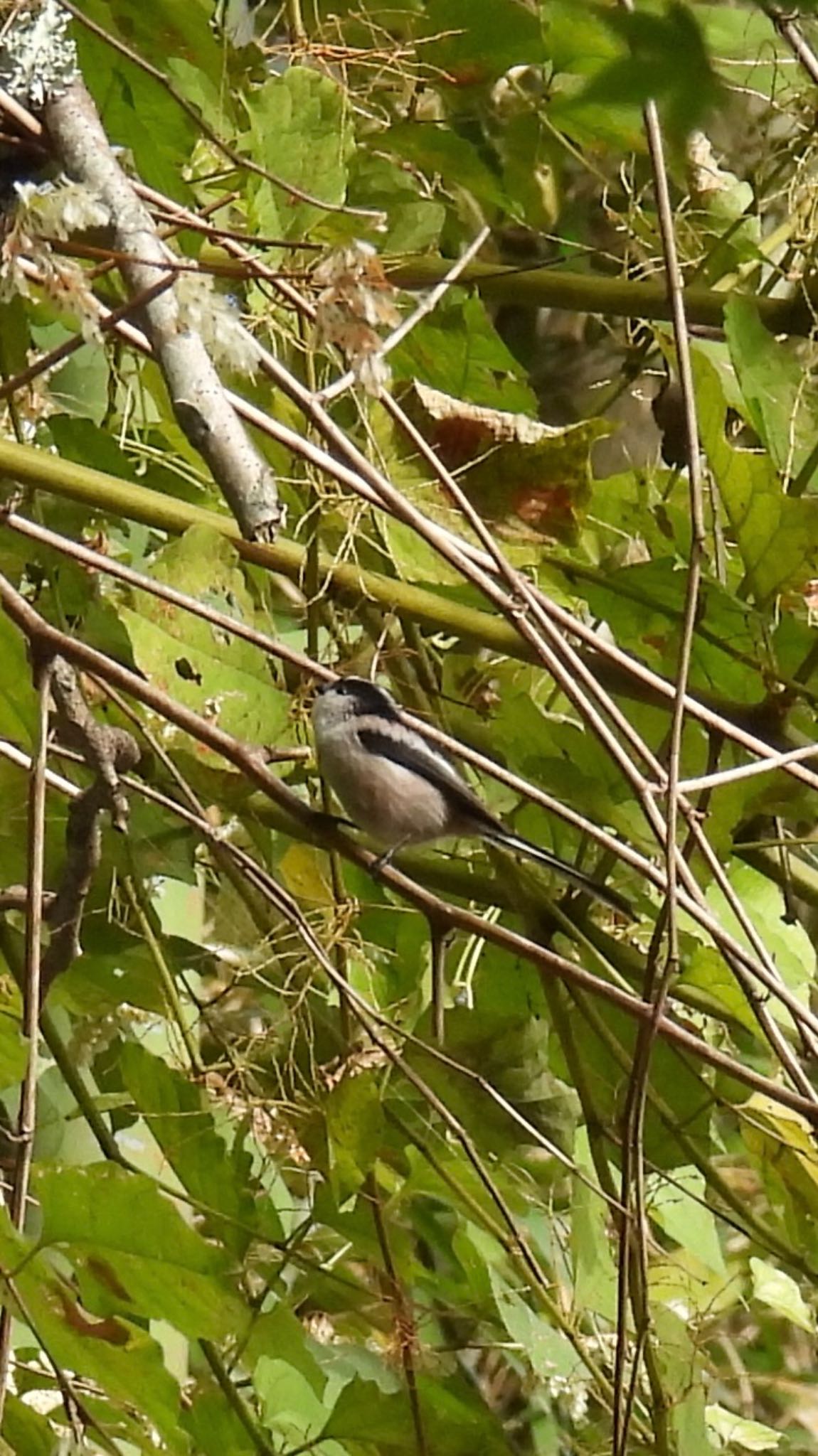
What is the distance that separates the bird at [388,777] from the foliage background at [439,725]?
0.03 meters

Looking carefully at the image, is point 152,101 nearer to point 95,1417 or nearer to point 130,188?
point 130,188

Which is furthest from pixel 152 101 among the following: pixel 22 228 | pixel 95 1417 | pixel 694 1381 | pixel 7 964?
pixel 694 1381

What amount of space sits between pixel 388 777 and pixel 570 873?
0.25 meters

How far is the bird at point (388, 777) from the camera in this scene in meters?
1.13

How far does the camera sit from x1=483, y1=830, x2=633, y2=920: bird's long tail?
1.03m

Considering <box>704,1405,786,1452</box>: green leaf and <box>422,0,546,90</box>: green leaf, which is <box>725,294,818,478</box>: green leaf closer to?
<box>422,0,546,90</box>: green leaf

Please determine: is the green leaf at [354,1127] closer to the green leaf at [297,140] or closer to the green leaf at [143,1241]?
the green leaf at [143,1241]

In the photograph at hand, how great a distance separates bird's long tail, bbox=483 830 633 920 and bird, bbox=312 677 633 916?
1 cm

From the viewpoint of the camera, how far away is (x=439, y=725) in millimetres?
1190

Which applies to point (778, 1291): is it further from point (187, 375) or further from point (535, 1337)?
point (187, 375)

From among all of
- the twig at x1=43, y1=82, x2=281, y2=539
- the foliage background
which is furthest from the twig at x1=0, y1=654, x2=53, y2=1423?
the twig at x1=43, y1=82, x2=281, y2=539

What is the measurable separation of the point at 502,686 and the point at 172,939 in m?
0.30

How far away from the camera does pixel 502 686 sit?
44.5 inches

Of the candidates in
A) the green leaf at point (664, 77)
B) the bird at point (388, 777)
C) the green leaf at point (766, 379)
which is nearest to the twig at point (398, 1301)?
the bird at point (388, 777)
